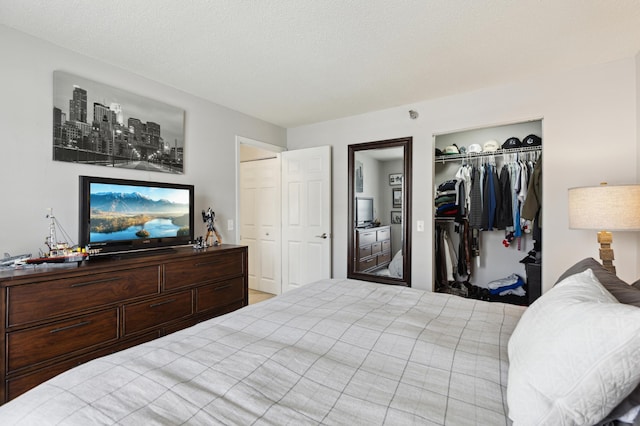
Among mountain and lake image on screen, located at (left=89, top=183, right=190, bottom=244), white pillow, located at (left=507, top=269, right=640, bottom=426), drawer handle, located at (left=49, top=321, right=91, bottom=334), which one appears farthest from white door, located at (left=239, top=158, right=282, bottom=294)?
white pillow, located at (left=507, top=269, right=640, bottom=426)

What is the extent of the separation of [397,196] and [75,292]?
3.08m

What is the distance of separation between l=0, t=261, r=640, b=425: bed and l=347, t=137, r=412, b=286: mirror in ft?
6.95

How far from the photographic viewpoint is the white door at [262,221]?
4418 millimetres

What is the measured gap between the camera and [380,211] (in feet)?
12.0

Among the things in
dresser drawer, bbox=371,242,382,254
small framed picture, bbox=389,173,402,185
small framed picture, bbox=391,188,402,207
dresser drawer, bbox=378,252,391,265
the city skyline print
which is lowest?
dresser drawer, bbox=378,252,391,265

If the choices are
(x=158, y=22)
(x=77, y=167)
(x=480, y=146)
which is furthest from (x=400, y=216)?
(x=77, y=167)

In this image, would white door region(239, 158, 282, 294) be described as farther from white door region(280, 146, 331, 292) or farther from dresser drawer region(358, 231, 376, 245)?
dresser drawer region(358, 231, 376, 245)

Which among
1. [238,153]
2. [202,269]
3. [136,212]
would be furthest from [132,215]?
[238,153]

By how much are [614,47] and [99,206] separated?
417cm

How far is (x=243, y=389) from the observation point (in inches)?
34.7

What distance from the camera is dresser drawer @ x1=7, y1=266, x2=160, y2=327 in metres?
1.63

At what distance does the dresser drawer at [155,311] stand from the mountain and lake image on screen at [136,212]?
0.60m

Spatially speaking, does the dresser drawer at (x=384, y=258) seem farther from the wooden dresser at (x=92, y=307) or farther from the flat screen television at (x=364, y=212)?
the wooden dresser at (x=92, y=307)

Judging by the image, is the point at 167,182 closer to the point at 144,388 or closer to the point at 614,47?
the point at 144,388
